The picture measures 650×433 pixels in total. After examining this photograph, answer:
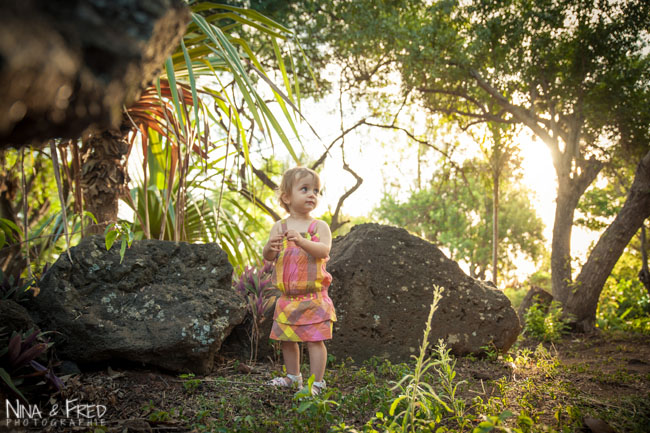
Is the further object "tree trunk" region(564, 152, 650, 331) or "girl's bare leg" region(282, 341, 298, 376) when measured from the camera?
"tree trunk" region(564, 152, 650, 331)

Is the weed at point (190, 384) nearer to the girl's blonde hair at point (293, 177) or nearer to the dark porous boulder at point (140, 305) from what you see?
the dark porous boulder at point (140, 305)

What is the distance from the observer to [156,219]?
4.39m

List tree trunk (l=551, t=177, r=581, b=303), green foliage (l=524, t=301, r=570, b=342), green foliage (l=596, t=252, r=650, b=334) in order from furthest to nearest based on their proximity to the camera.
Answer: tree trunk (l=551, t=177, r=581, b=303) < green foliage (l=596, t=252, r=650, b=334) < green foliage (l=524, t=301, r=570, b=342)

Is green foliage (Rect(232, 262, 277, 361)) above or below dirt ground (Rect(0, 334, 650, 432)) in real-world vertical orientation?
above

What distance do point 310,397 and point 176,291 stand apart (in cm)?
126

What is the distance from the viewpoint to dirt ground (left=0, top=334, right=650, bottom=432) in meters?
1.92

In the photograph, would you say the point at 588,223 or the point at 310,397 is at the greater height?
the point at 588,223

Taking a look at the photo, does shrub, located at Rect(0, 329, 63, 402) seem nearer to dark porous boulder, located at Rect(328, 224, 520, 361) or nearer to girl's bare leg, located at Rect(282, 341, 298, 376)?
girl's bare leg, located at Rect(282, 341, 298, 376)

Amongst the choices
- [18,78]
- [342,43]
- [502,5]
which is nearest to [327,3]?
[342,43]

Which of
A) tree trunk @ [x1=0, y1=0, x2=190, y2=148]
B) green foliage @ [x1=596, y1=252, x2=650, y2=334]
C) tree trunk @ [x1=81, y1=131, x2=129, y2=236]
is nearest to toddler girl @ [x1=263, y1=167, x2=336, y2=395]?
tree trunk @ [x1=81, y1=131, x2=129, y2=236]

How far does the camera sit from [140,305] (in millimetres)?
2619

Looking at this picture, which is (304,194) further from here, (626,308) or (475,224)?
(475,224)

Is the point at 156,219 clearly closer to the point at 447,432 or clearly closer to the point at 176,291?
the point at 176,291

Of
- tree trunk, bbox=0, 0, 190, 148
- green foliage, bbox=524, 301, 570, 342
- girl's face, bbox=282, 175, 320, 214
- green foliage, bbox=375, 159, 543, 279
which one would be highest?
green foliage, bbox=375, 159, 543, 279
